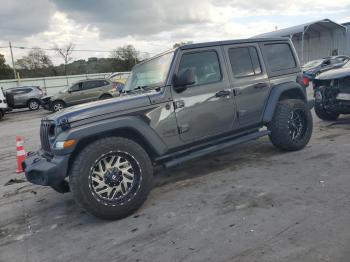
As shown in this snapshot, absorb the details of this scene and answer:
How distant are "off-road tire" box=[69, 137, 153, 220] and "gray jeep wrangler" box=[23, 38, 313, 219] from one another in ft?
0.03

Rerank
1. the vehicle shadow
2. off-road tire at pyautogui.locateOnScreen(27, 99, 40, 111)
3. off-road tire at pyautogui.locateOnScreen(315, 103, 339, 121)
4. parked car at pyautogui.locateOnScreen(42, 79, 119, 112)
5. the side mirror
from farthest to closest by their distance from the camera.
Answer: off-road tire at pyautogui.locateOnScreen(27, 99, 40, 111) < parked car at pyautogui.locateOnScreen(42, 79, 119, 112) < off-road tire at pyautogui.locateOnScreen(315, 103, 339, 121) < the vehicle shadow < the side mirror

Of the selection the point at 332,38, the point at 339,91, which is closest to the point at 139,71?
the point at 339,91

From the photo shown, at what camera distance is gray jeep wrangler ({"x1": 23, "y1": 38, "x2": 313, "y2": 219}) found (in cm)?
385

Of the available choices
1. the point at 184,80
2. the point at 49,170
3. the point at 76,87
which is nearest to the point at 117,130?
the point at 49,170

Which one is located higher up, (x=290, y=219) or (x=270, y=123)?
(x=270, y=123)

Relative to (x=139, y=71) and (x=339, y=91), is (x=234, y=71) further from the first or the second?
(x=339, y=91)

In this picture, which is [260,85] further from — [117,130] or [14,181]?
[14,181]

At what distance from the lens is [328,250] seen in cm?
290

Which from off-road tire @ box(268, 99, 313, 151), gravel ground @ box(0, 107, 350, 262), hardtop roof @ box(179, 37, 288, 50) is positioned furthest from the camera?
off-road tire @ box(268, 99, 313, 151)

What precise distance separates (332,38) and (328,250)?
130ft

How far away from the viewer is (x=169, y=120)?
4441 mm

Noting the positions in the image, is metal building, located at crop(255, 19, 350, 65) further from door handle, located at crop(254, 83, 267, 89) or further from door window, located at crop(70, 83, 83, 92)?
door handle, located at crop(254, 83, 267, 89)

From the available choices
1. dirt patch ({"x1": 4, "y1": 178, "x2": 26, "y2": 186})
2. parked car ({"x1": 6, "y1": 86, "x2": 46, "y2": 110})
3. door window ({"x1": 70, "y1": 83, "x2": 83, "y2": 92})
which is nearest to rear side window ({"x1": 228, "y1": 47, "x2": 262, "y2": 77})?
dirt patch ({"x1": 4, "y1": 178, "x2": 26, "y2": 186})

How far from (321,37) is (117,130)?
4009cm
